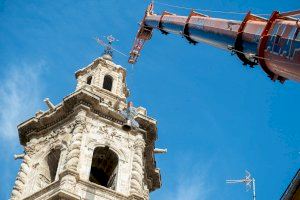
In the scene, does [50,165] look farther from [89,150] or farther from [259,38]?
[259,38]

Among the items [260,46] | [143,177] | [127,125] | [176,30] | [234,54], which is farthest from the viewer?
[143,177]

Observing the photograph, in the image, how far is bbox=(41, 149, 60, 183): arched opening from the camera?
2666cm

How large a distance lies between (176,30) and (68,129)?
9075 mm

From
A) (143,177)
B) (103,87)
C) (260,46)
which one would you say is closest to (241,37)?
(260,46)

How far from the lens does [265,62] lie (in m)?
12.3

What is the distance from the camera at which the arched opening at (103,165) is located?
27188mm

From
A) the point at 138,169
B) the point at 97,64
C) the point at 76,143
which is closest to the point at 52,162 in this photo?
the point at 76,143

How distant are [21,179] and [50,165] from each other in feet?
6.04

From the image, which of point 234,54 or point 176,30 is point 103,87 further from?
point 234,54

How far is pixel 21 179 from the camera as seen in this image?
25.9m

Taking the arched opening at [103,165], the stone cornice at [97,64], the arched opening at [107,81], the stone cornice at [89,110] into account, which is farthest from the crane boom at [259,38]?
the stone cornice at [97,64]

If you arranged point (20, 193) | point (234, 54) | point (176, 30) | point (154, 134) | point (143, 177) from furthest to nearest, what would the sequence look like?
point (154, 134) → point (143, 177) → point (20, 193) → point (176, 30) → point (234, 54)

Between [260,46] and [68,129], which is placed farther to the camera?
[68,129]

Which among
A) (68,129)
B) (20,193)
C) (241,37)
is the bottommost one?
(241,37)
